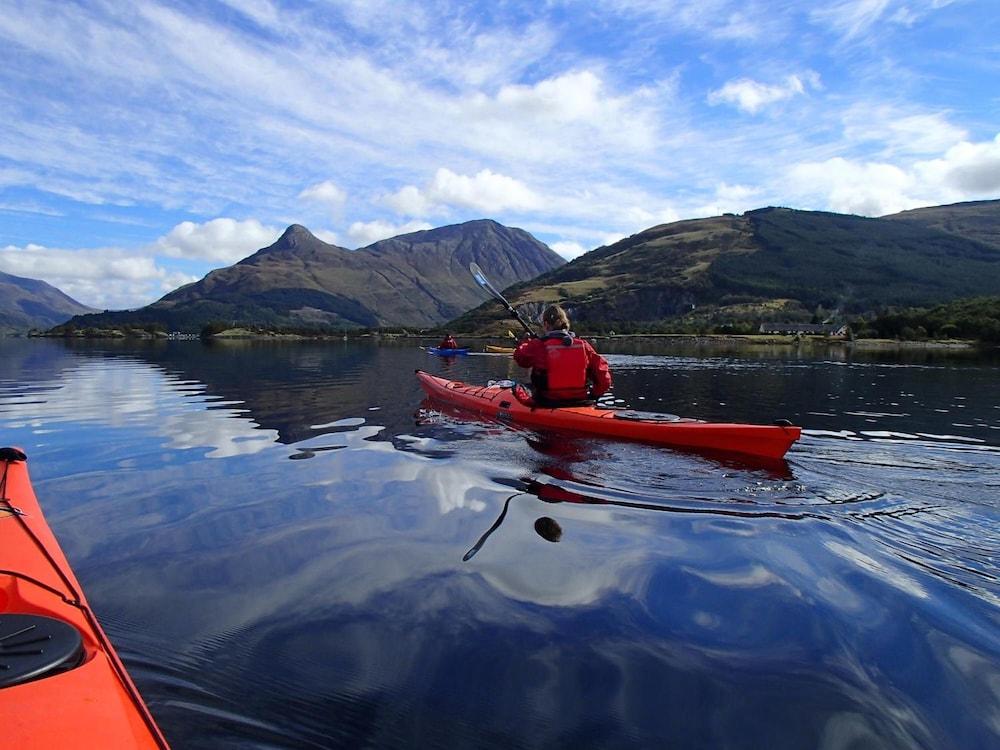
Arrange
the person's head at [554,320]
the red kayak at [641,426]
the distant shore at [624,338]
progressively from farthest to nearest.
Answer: the distant shore at [624,338] → the person's head at [554,320] → the red kayak at [641,426]

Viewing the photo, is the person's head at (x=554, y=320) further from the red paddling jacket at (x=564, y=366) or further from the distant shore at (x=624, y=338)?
the distant shore at (x=624, y=338)

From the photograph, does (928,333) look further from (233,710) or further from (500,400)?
(233,710)

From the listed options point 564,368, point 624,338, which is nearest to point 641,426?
point 564,368

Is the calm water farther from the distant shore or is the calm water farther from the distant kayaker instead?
the distant shore

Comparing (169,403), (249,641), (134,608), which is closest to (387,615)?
(249,641)

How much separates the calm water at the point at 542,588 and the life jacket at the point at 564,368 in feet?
4.45

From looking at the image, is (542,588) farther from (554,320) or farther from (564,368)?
(554,320)

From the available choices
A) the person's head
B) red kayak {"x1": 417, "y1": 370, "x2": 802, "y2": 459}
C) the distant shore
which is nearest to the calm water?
red kayak {"x1": 417, "y1": 370, "x2": 802, "y2": 459}

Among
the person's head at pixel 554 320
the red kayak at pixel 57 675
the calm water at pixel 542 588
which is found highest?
the person's head at pixel 554 320

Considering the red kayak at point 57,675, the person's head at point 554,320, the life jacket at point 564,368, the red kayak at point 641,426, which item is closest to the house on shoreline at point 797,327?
the red kayak at point 641,426

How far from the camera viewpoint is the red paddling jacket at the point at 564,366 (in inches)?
535

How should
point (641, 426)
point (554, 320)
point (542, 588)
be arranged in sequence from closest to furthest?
point (542, 588) < point (641, 426) < point (554, 320)

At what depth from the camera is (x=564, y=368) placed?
13906 mm

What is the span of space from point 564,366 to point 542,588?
813cm
